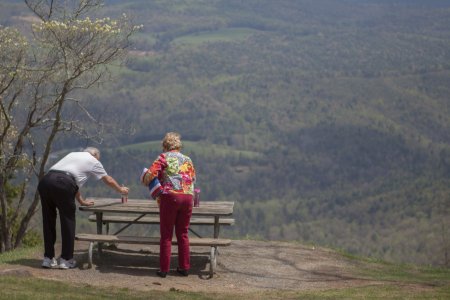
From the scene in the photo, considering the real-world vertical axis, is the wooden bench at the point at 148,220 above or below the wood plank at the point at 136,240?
above

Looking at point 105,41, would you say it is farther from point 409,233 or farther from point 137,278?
point 409,233

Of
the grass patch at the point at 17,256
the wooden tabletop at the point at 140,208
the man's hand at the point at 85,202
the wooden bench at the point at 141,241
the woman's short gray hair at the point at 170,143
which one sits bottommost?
the grass patch at the point at 17,256

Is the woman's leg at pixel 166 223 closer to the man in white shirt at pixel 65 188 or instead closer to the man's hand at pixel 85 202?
the man in white shirt at pixel 65 188

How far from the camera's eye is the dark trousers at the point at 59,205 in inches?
506

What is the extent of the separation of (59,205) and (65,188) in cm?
32

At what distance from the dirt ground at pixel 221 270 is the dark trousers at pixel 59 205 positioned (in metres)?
0.41

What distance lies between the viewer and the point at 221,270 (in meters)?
14.5

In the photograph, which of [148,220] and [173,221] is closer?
[173,221]

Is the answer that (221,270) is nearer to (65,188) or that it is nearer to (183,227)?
(183,227)

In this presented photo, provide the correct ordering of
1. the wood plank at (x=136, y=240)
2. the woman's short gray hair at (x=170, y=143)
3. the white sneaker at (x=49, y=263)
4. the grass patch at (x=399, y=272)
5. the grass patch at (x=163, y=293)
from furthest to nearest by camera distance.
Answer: the grass patch at (x=399, y=272)
the wood plank at (x=136, y=240)
the white sneaker at (x=49, y=263)
the woman's short gray hair at (x=170, y=143)
the grass patch at (x=163, y=293)

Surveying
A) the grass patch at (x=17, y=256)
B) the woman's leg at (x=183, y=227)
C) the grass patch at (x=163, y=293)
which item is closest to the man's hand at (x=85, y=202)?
the grass patch at (x=17, y=256)

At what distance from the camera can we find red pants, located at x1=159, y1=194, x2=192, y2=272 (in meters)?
12.9

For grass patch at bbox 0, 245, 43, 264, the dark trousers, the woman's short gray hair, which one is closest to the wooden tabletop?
the dark trousers

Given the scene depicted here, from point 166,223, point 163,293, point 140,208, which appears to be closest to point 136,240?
point 140,208
